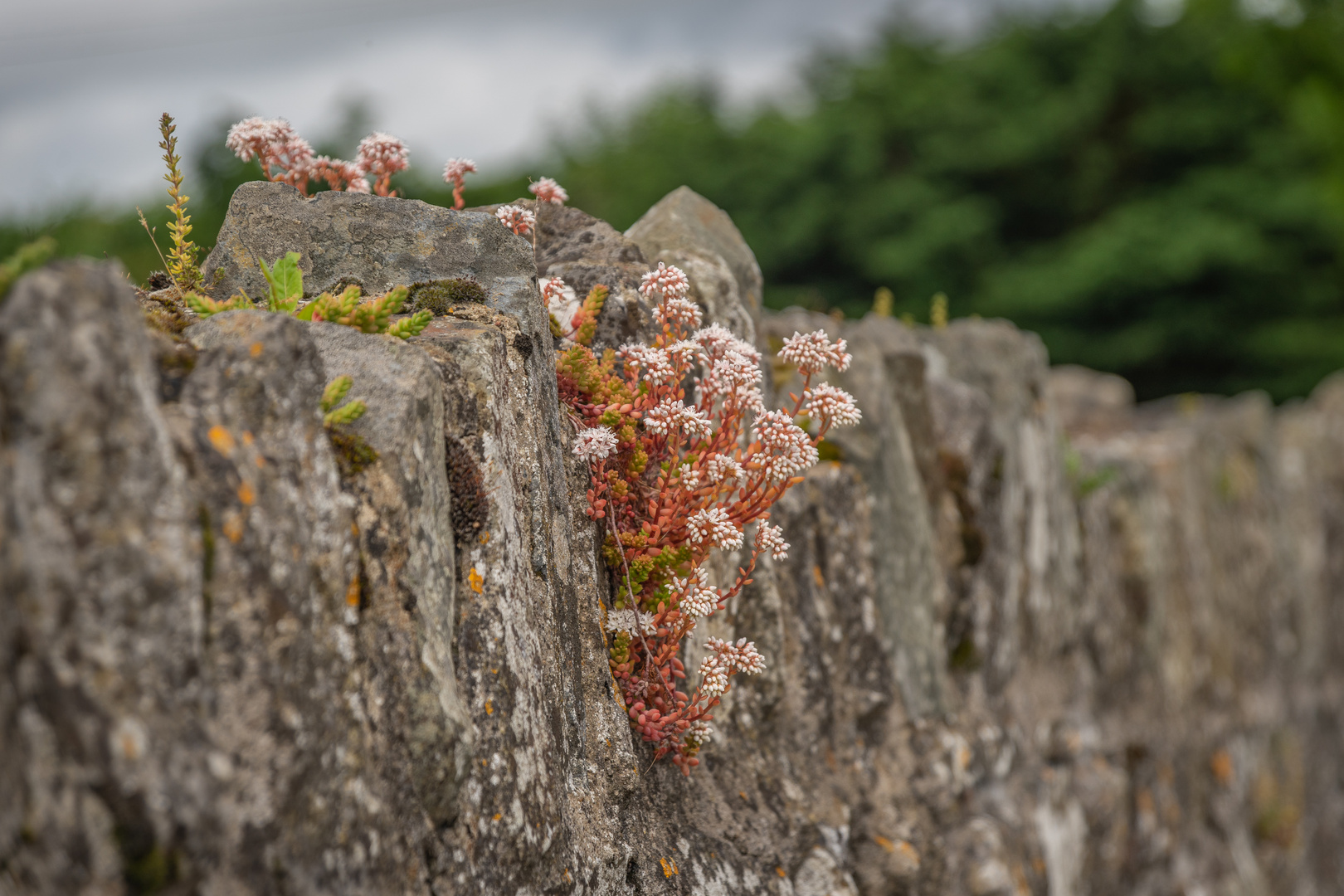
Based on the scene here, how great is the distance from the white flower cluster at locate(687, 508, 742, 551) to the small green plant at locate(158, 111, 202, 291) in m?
1.93

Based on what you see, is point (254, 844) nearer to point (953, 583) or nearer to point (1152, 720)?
point (953, 583)

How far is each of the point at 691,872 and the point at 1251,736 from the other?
1032cm

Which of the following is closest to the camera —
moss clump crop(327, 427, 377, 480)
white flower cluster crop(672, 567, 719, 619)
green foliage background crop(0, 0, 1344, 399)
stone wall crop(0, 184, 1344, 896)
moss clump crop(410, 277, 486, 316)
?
stone wall crop(0, 184, 1344, 896)

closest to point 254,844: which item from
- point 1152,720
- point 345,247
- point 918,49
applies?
point 345,247

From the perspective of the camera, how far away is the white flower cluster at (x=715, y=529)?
11.5 ft

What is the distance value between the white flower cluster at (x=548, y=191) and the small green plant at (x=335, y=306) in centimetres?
150

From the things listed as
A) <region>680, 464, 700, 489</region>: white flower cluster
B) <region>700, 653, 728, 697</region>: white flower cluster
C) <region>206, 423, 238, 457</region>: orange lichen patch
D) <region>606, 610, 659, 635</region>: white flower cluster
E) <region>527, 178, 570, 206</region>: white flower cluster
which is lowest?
<region>700, 653, 728, 697</region>: white flower cluster

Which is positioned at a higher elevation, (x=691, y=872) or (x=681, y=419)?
(x=681, y=419)

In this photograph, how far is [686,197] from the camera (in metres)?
5.17

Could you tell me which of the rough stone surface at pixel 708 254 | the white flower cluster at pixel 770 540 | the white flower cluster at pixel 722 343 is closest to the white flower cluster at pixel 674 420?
the white flower cluster at pixel 722 343

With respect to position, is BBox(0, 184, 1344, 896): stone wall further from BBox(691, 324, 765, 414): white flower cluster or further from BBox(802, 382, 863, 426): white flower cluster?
BBox(802, 382, 863, 426): white flower cluster

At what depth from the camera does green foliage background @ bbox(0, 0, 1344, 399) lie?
25.2m

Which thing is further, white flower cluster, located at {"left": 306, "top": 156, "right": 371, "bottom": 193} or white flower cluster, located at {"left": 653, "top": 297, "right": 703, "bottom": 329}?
white flower cluster, located at {"left": 306, "top": 156, "right": 371, "bottom": 193}

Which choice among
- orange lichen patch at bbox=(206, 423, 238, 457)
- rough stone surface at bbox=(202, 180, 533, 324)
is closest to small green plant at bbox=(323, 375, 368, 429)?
orange lichen patch at bbox=(206, 423, 238, 457)
